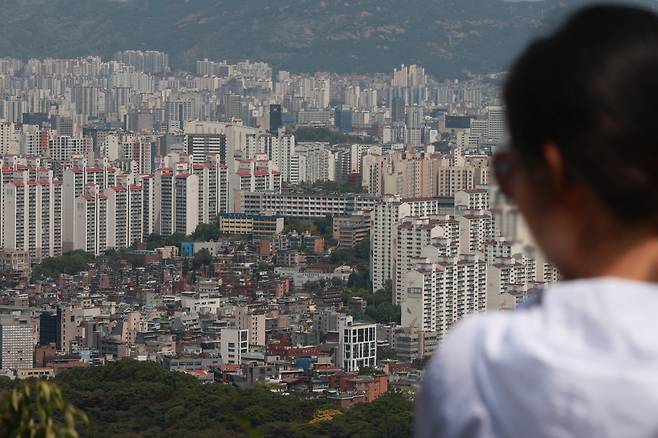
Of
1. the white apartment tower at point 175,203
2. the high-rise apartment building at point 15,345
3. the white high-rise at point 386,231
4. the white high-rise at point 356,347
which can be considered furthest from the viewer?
the white apartment tower at point 175,203

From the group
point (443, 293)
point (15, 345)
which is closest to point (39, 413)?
point (15, 345)

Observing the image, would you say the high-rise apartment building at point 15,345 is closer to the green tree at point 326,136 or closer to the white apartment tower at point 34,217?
the white apartment tower at point 34,217

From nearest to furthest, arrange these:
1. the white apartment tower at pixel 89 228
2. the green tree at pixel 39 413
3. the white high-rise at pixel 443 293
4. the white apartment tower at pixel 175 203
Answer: the green tree at pixel 39 413 → the white high-rise at pixel 443 293 → the white apartment tower at pixel 89 228 → the white apartment tower at pixel 175 203

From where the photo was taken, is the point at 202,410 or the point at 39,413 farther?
the point at 202,410

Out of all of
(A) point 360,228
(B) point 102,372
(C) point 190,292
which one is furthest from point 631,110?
(A) point 360,228

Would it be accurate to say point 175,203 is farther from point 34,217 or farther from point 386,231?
point 386,231

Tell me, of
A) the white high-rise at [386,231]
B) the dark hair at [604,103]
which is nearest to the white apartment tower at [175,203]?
the white high-rise at [386,231]

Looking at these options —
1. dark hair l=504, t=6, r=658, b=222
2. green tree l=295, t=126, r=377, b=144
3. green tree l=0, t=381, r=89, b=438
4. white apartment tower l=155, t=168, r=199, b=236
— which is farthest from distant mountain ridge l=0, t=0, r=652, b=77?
dark hair l=504, t=6, r=658, b=222
